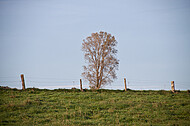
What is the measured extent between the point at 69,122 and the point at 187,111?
921cm

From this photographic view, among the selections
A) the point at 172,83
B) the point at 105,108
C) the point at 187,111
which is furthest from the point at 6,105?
the point at 172,83

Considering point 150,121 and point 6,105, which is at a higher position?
point 6,105

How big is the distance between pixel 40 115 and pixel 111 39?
27114mm

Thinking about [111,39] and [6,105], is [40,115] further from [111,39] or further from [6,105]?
[111,39]

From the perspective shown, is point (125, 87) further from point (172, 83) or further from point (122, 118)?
point (122, 118)

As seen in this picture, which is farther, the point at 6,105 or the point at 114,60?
the point at 114,60

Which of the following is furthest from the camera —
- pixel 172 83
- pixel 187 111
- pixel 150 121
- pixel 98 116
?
pixel 172 83

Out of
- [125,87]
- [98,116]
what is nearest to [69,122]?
[98,116]

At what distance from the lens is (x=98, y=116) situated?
566 inches

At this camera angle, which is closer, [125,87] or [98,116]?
[98,116]

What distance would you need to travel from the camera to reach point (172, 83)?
29094mm

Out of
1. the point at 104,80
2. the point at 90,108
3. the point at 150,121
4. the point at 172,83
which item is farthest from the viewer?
the point at 104,80

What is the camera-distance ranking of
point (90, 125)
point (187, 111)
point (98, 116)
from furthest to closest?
point (187, 111) → point (98, 116) → point (90, 125)

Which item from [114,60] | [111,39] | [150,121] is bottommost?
[150,121]
